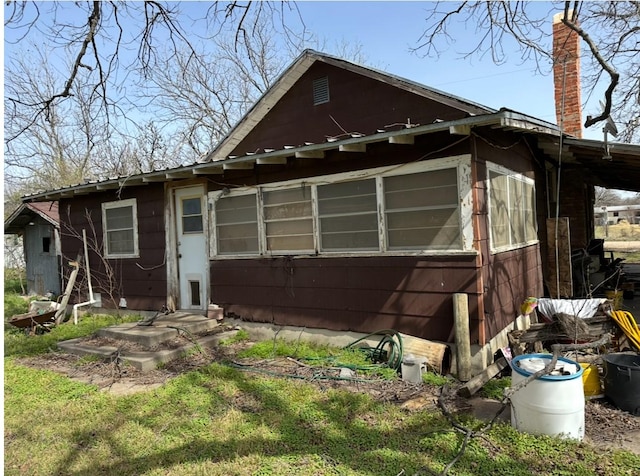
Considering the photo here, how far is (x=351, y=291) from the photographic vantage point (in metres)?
5.92

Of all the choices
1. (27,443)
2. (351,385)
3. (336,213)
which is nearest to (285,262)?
(336,213)

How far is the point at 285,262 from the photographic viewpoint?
21.4ft

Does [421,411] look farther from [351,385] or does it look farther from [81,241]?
[81,241]

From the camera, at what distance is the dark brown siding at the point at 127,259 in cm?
811

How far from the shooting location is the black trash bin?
3881 millimetres

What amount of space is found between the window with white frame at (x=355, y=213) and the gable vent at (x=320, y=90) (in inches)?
93.1

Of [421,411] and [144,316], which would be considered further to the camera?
[144,316]

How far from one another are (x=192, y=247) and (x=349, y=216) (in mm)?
3395

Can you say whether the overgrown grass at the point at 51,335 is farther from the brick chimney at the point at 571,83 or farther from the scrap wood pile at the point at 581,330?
the brick chimney at the point at 571,83

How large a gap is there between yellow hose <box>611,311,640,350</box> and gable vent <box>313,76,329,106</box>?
5.67 metres

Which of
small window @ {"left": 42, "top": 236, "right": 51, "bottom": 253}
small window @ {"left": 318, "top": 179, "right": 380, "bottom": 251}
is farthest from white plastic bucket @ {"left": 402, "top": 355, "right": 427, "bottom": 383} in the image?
small window @ {"left": 42, "top": 236, "right": 51, "bottom": 253}

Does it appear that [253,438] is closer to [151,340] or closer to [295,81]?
[151,340]

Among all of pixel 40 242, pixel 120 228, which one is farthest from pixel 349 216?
pixel 40 242

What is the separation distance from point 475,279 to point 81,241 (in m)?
8.54
